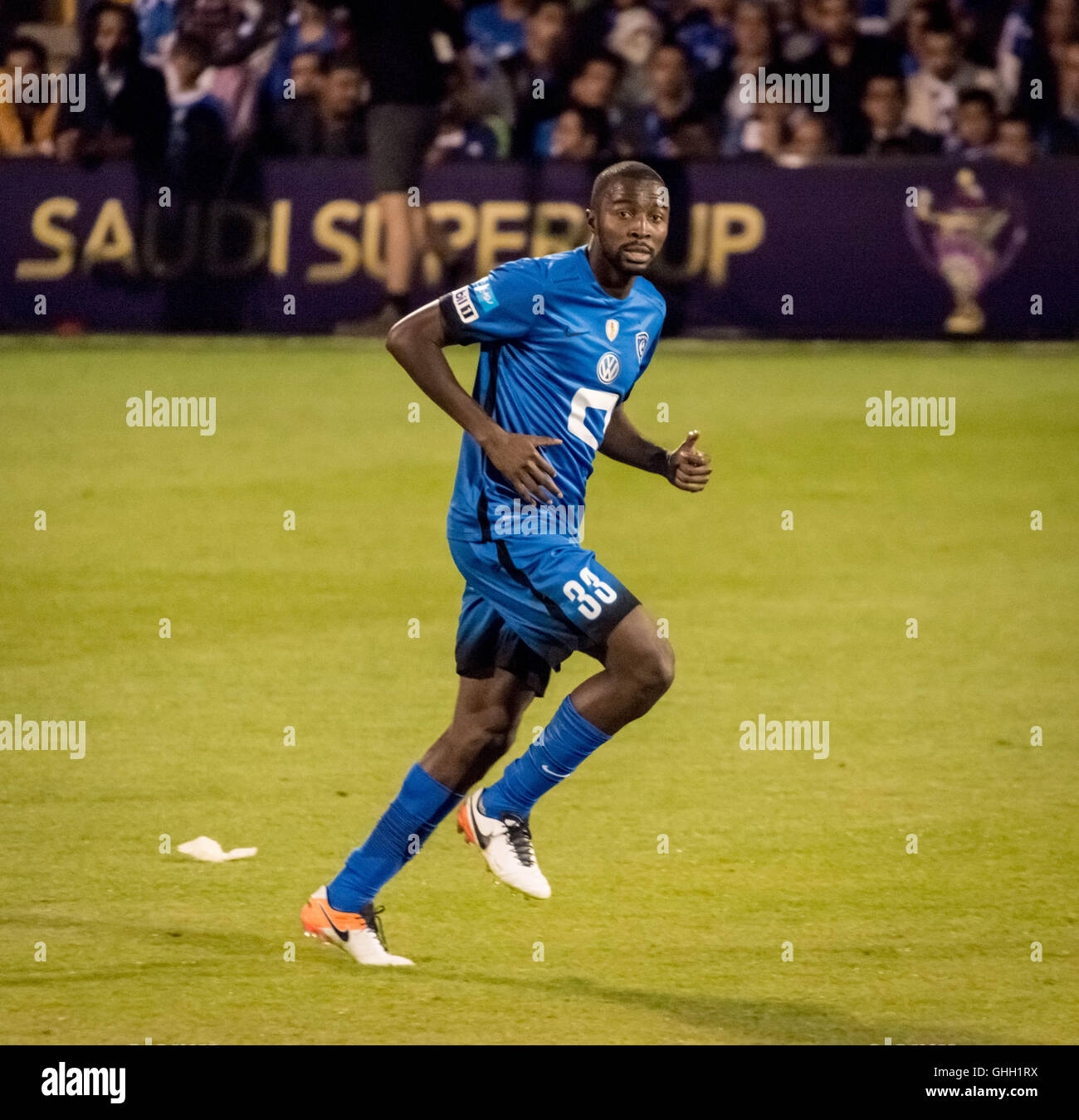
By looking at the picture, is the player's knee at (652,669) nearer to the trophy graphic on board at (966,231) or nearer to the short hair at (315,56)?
the trophy graphic on board at (966,231)

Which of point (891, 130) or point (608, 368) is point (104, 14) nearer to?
point (891, 130)

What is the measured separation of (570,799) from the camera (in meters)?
7.50

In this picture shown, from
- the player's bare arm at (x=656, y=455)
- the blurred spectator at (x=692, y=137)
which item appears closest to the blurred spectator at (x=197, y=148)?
the blurred spectator at (x=692, y=137)

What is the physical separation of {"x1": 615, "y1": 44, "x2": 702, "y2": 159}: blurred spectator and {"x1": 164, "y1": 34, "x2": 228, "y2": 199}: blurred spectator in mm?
3576

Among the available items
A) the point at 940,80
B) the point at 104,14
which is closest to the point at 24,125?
the point at 104,14

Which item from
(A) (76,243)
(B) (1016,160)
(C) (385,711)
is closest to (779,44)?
(B) (1016,160)

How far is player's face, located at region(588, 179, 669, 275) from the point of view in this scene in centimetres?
556

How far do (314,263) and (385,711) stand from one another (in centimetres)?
1004

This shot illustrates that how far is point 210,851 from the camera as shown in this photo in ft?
22.1

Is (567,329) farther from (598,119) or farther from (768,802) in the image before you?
(598,119)

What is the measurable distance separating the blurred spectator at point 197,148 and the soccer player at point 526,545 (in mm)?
12631

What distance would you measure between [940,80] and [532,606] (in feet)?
49.6

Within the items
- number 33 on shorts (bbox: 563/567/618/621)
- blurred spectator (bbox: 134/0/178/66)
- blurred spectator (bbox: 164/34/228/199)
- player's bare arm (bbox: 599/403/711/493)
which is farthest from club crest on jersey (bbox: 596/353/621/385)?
blurred spectator (bbox: 134/0/178/66)

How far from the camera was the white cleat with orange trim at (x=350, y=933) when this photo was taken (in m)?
5.67
